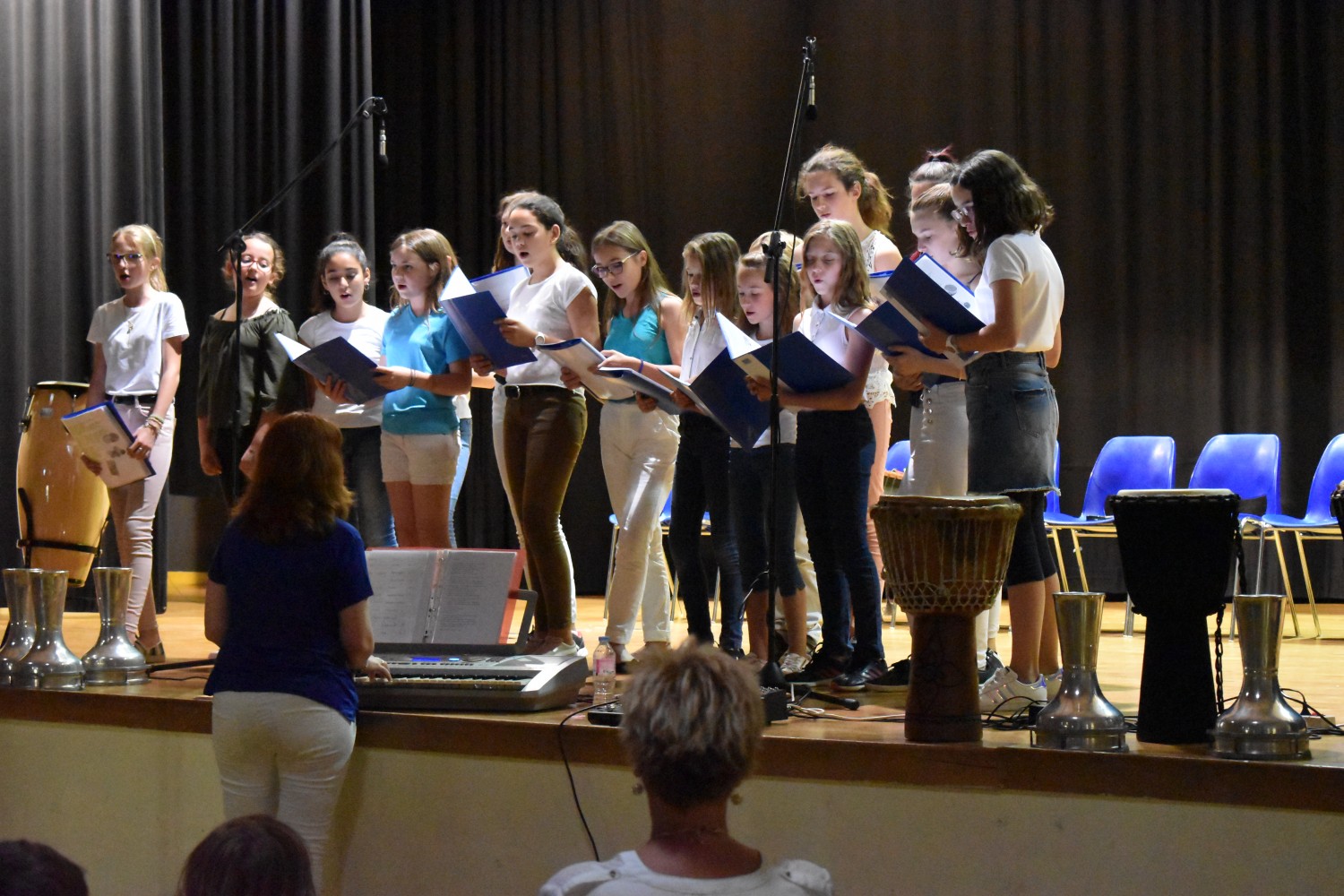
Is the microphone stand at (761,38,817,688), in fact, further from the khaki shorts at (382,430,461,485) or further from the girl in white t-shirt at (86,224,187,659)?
the girl in white t-shirt at (86,224,187,659)

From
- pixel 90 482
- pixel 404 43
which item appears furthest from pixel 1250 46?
pixel 90 482

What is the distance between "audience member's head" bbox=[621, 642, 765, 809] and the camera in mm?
1545

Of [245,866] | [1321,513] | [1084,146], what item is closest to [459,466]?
[245,866]

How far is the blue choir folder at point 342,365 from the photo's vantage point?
11.7 ft

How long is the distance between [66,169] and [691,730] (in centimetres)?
573

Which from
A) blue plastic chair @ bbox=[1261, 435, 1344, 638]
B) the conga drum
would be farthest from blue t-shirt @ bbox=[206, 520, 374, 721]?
blue plastic chair @ bbox=[1261, 435, 1344, 638]

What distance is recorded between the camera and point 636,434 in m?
3.65

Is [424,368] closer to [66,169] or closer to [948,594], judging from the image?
[948,594]

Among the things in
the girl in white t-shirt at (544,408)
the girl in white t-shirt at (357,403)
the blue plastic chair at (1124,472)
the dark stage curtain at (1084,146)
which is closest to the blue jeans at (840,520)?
the girl in white t-shirt at (544,408)

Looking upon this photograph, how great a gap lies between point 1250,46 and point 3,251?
18.9 feet

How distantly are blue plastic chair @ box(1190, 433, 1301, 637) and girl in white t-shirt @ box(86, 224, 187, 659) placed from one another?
381cm

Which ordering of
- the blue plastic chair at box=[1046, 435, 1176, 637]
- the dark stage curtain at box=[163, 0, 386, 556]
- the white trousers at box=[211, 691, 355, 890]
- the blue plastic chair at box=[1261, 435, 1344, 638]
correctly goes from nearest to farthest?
the white trousers at box=[211, 691, 355, 890], the blue plastic chair at box=[1261, 435, 1344, 638], the blue plastic chair at box=[1046, 435, 1176, 637], the dark stage curtain at box=[163, 0, 386, 556]

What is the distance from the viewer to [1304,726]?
7.55 ft

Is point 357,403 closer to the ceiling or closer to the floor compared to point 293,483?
closer to the ceiling
